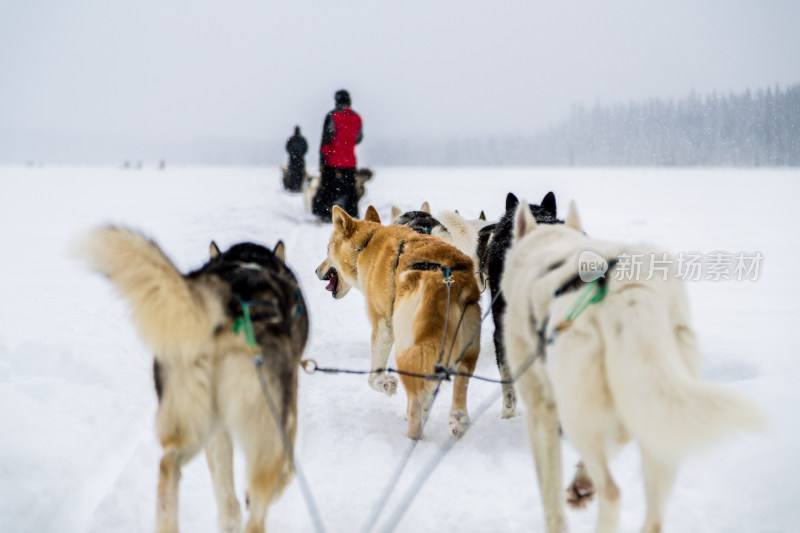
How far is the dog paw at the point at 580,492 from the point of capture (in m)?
2.68

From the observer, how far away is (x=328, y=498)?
2.94 metres

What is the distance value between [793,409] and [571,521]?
1.59 meters

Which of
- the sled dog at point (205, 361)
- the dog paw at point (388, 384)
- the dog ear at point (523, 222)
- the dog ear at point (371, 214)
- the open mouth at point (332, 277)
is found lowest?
the dog paw at point (388, 384)

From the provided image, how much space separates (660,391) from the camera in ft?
5.56

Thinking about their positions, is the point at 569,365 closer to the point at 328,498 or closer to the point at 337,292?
the point at 328,498

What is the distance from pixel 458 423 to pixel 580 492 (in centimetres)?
96

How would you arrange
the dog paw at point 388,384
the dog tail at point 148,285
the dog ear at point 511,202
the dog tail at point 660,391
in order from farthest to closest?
the dog ear at point 511,202, the dog paw at point 388,384, the dog tail at point 148,285, the dog tail at point 660,391

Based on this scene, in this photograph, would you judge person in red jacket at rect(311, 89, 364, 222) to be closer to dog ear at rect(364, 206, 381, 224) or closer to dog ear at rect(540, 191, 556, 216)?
dog ear at rect(364, 206, 381, 224)

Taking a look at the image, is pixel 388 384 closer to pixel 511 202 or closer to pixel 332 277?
pixel 332 277

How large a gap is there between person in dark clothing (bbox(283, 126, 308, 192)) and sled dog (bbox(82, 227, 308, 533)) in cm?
1836

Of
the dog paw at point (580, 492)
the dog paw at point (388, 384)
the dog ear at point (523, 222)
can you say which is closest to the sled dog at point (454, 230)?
the dog paw at point (388, 384)

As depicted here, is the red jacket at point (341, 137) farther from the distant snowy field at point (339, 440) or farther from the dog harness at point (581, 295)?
the dog harness at point (581, 295)

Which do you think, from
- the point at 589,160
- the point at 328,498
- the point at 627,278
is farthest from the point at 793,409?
the point at 589,160

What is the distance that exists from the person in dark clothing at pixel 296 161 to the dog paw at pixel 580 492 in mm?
18302
